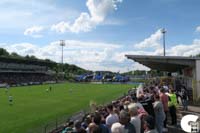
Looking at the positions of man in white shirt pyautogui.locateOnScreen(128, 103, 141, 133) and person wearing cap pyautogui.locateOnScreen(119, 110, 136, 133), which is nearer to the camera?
person wearing cap pyautogui.locateOnScreen(119, 110, 136, 133)

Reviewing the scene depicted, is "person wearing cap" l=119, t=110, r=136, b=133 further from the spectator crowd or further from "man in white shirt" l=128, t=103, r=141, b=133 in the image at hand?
"man in white shirt" l=128, t=103, r=141, b=133

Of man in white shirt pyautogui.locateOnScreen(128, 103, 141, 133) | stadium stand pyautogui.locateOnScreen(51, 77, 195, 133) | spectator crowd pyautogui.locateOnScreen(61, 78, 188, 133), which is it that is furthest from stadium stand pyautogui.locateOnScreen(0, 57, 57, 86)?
man in white shirt pyautogui.locateOnScreen(128, 103, 141, 133)

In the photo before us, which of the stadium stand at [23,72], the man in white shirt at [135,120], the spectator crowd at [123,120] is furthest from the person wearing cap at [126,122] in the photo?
the stadium stand at [23,72]

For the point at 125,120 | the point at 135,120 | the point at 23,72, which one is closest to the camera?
the point at 125,120

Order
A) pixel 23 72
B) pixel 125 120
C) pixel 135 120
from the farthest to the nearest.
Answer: pixel 23 72 → pixel 135 120 → pixel 125 120

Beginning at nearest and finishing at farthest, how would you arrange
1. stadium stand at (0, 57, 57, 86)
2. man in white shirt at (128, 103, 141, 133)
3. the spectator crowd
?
the spectator crowd → man in white shirt at (128, 103, 141, 133) → stadium stand at (0, 57, 57, 86)

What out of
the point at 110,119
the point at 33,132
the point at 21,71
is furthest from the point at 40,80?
the point at 110,119

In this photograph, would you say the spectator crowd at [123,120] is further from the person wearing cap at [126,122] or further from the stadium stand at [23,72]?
the stadium stand at [23,72]

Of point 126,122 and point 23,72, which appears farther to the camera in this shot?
point 23,72

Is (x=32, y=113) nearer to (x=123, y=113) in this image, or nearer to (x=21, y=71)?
(x=123, y=113)

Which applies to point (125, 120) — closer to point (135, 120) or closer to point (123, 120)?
point (123, 120)

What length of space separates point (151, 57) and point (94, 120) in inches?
800

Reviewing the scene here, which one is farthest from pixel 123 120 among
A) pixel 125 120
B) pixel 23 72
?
pixel 23 72

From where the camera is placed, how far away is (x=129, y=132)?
6.87m
